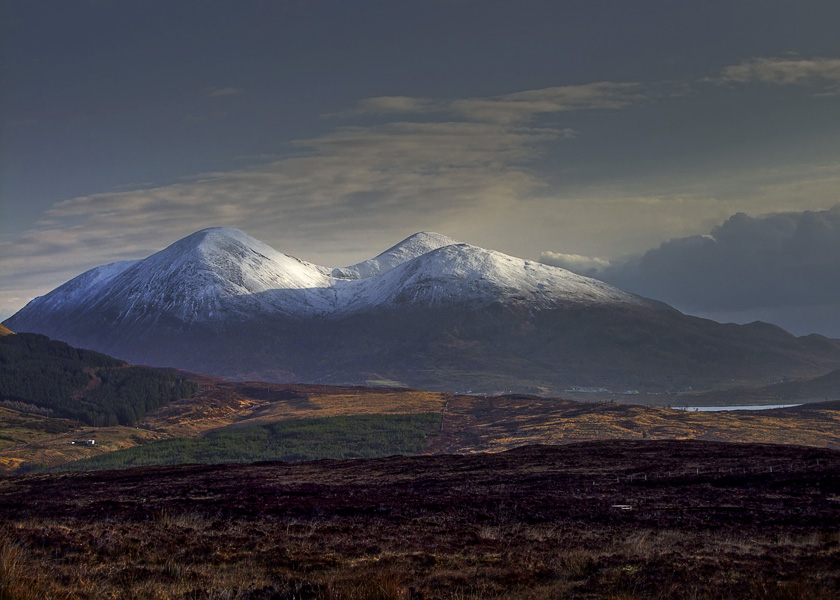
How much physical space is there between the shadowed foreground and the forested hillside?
12495 cm

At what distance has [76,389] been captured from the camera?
182875mm

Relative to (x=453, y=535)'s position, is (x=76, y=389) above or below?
above

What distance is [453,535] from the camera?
24.3 metres

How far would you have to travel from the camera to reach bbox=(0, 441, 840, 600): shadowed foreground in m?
14.8

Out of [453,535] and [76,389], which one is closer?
[453,535]

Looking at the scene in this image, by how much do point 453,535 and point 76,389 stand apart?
181129 mm

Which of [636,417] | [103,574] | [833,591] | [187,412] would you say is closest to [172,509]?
[103,574]

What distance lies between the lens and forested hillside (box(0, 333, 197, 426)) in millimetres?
166875

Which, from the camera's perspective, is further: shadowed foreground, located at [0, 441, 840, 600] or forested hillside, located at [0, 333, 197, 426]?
forested hillside, located at [0, 333, 197, 426]

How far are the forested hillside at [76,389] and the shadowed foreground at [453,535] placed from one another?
4919 inches

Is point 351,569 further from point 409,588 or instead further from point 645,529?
point 645,529

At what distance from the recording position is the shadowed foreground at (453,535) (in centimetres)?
1483

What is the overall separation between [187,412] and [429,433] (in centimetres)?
6682

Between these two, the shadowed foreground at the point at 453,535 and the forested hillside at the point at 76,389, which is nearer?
the shadowed foreground at the point at 453,535
